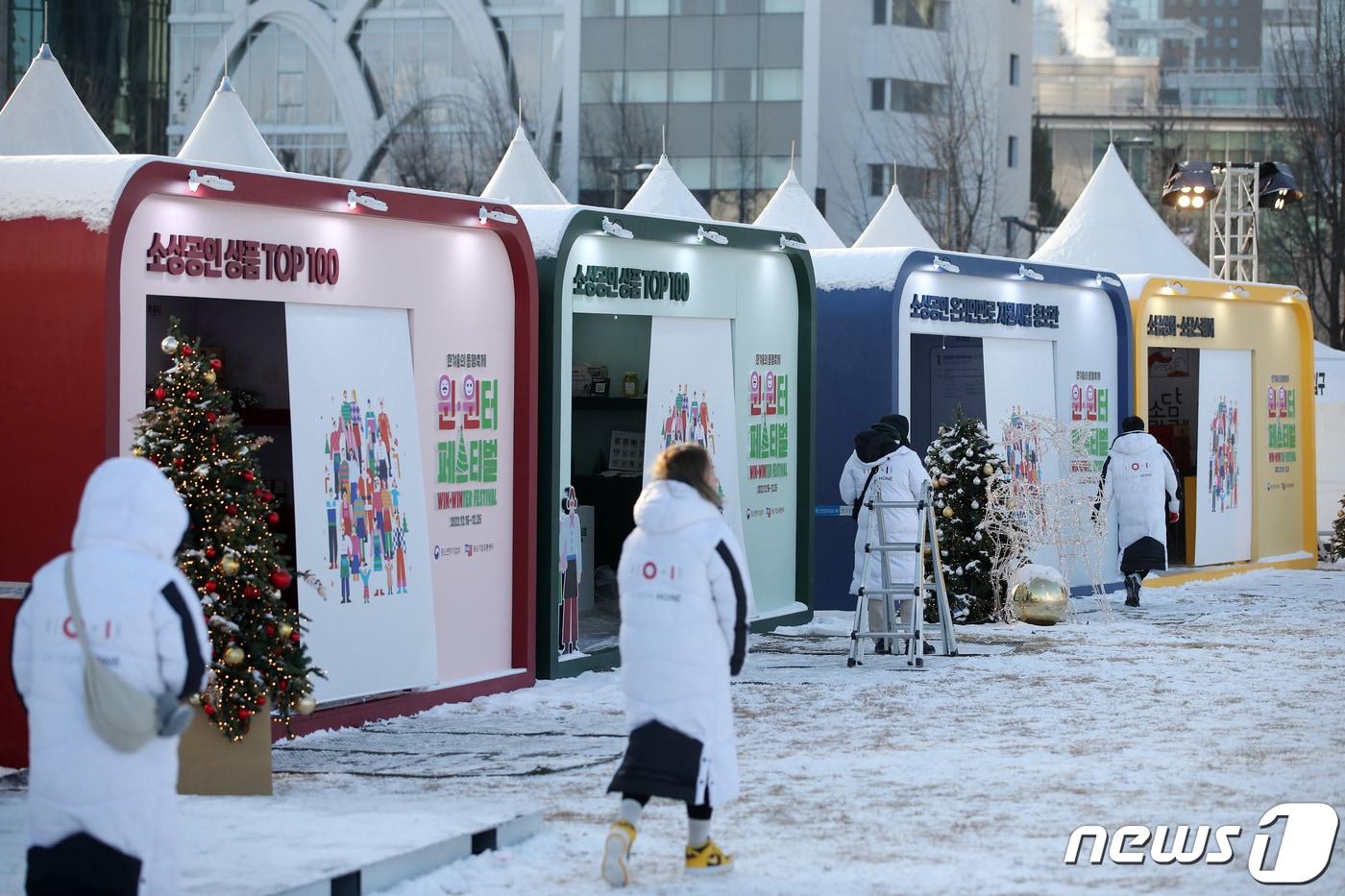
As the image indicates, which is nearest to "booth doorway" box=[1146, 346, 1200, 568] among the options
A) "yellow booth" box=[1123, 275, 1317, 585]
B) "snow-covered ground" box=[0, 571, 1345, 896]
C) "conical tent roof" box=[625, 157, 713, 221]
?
"yellow booth" box=[1123, 275, 1317, 585]

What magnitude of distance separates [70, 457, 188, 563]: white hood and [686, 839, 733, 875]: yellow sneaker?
2.55 meters

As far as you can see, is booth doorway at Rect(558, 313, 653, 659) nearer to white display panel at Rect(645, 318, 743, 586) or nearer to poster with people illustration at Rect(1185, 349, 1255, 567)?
white display panel at Rect(645, 318, 743, 586)

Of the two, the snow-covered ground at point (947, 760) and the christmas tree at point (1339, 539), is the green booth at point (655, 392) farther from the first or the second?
the christmas tree at point (1339, 539)

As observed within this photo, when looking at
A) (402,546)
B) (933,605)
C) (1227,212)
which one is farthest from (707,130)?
(402,546)

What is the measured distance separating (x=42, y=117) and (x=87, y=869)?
14.5m

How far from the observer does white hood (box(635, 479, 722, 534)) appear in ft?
24.4

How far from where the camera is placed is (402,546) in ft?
37.7

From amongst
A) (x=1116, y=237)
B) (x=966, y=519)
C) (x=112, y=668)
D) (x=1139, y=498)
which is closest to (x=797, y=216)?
(x=1116, y=237)

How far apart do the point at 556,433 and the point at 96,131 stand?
28.6ft

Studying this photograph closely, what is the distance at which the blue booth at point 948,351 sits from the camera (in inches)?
663

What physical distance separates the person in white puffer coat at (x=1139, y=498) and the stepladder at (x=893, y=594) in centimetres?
437

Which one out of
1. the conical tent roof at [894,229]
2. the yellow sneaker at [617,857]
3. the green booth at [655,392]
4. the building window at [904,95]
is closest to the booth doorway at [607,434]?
the green booth at [655,392]

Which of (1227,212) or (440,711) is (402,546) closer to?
(440,711)
